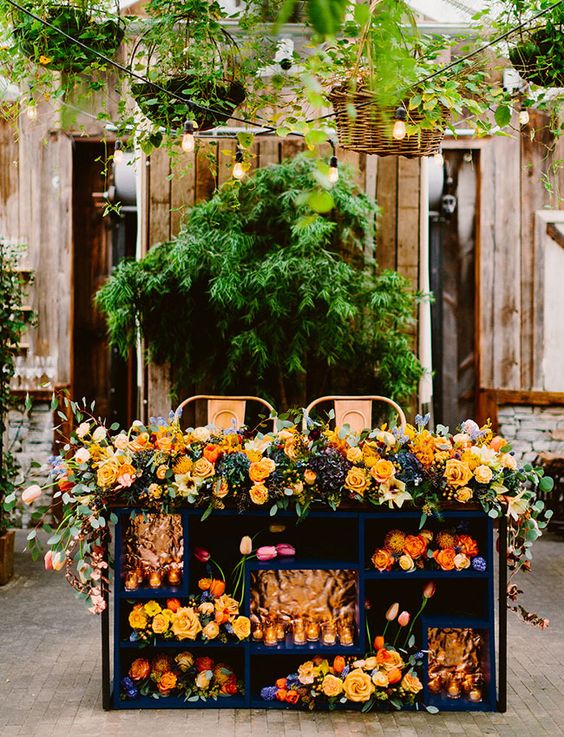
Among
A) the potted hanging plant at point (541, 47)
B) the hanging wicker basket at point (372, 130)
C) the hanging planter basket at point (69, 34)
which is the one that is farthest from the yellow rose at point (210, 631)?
the potted hanging plant at point (541, 47)

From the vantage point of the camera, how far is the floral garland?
144 inches

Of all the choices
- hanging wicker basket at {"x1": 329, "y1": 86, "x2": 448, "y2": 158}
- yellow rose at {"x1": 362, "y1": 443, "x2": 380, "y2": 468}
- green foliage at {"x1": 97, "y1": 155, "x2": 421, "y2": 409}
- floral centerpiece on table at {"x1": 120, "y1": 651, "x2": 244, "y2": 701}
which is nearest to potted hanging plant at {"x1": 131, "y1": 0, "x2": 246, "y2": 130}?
hanging wicker basket at {"x1": 329, "y1": 86, "x2": 448, "y2": 158}

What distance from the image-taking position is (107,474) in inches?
142

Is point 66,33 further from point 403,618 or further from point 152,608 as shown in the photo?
point 403,618

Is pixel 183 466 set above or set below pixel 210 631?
above

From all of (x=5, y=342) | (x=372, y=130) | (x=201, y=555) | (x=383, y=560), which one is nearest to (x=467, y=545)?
(x=383, y=560)

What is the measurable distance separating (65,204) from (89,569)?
462cm

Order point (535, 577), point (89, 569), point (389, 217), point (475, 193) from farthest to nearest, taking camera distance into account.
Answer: point (475, 193), point (389, 217), point (535, 577), point (89, 569)

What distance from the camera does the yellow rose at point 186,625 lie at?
373 centimetres

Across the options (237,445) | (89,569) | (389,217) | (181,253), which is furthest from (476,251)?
(89,569)

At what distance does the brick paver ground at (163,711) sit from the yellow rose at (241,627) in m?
0.34

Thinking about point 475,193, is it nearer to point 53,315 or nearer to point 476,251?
point 476,251

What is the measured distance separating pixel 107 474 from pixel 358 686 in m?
1.36

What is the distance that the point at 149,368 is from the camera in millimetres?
7301
